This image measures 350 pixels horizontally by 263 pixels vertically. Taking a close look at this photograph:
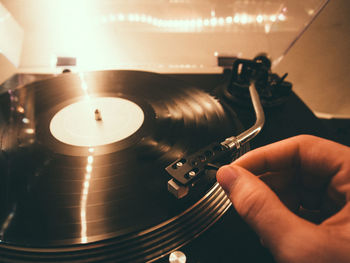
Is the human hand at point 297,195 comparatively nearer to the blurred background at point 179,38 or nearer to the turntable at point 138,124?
the turntable at point 138,124

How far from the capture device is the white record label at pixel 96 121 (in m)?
0.76

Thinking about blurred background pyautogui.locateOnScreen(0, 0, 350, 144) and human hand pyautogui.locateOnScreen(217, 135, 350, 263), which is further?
blurred background pyautogui.locateOnScreen(0, 0, 350, 144)

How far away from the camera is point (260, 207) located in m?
0.37

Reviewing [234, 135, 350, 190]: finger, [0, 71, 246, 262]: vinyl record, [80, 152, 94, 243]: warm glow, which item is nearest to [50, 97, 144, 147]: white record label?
[0, 71, 246, 262]: vinyl record

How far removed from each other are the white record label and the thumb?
1.49 ft

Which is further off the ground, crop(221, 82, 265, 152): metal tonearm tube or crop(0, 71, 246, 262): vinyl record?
crop(221, 82, 265, 152): metal tonearm tube

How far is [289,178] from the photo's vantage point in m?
0.56

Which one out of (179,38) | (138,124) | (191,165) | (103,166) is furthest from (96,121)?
(179,38)

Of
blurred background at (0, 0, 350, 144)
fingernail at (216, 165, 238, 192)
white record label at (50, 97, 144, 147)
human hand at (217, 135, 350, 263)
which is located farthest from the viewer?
blurred background at (0, 0, 350, 144)

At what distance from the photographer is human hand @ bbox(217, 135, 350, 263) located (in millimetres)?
321

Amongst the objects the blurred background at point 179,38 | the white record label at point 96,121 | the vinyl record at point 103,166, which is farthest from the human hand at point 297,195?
the blurred background at point 179,38

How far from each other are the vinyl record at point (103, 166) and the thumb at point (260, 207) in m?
0.11

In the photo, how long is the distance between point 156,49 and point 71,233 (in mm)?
992

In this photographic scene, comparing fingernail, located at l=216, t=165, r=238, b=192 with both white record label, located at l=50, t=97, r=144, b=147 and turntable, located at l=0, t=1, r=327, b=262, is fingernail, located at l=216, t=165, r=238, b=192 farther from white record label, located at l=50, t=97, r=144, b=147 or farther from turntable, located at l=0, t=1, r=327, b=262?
white record label, located at l=50, t=97, r=144, b=147
